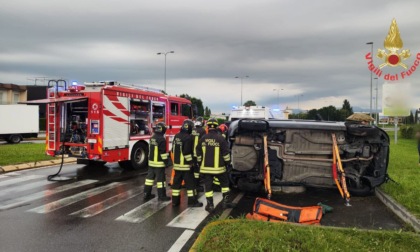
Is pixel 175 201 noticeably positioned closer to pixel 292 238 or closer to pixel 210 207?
pixel 210 207

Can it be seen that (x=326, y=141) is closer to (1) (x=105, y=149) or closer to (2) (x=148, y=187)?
(2) (x=148, y=187)

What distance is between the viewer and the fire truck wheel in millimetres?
11664

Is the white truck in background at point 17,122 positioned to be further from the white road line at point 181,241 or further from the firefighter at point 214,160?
the white road line at point 181,241

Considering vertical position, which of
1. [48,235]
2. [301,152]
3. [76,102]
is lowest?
[48,235]

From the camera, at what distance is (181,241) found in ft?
16.2

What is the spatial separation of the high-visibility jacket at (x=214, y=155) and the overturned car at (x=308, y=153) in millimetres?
933

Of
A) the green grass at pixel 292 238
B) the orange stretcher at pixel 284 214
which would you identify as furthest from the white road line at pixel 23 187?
the orange stretcher at pixel 284 214

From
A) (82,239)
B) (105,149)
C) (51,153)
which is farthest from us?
(51,153)

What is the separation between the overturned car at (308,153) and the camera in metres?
7.34

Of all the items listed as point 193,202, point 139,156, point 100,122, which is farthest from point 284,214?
point 139,156

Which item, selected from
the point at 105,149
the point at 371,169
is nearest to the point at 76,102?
the point at 105,149

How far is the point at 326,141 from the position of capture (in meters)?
7.45

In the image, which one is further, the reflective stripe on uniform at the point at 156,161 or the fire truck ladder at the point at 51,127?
the fire truck ladder at the point at 51,127

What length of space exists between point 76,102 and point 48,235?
6238mm
